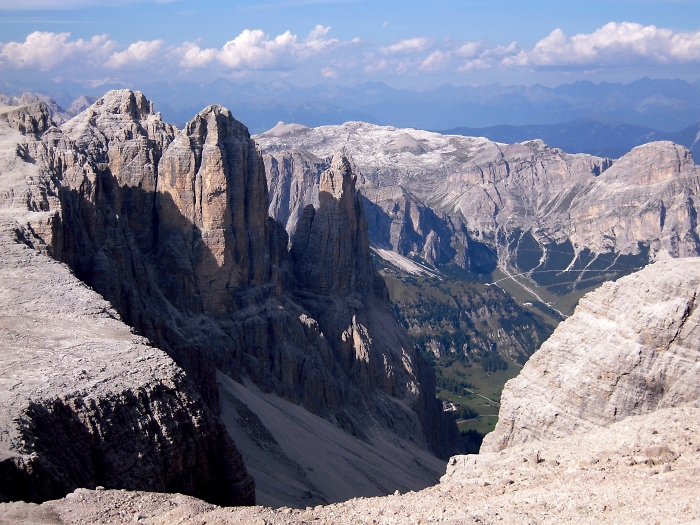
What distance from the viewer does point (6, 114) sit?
77750mm

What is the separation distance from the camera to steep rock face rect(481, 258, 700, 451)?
34.7 meters

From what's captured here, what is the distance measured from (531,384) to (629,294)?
6.23 meters

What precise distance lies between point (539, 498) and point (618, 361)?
1108 cm

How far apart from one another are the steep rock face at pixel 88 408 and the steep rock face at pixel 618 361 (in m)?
14.4

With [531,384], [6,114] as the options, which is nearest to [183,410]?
[531,384]

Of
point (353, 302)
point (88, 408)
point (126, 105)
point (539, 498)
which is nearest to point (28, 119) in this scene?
point (126, 105)

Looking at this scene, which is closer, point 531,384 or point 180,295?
point 531,384

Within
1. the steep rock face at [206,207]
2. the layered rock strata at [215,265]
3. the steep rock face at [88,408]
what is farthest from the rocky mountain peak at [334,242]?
the steep rock face at [88,408]

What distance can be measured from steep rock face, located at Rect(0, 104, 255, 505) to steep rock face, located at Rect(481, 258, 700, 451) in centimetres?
1442

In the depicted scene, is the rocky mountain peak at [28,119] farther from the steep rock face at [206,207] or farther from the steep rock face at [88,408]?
the steep rock face at [88,408]

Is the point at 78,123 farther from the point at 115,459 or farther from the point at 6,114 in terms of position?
the point at 115,459

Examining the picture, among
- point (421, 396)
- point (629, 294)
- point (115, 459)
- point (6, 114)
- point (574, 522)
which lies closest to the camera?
point (574, 522)

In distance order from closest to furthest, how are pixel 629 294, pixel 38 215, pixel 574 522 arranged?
pixel 574 522, pixel 629 294, pixel 38 215

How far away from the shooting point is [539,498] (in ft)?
87.6
